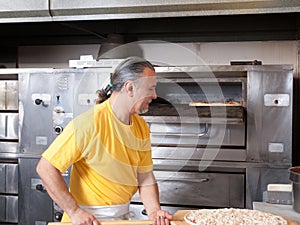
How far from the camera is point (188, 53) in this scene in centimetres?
312

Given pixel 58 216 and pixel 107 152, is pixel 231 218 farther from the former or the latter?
pixel 58 216

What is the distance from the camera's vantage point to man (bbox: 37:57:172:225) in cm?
159

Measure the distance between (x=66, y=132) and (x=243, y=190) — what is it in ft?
4.39

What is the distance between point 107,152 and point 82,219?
0.97 ft

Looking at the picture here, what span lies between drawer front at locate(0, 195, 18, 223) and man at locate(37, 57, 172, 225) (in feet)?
4.23

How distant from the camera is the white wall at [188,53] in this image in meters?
2.97

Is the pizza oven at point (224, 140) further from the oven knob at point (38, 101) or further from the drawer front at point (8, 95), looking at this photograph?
the drawer front at point (8, 95)

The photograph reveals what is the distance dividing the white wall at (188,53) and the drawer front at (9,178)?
3.09 feet

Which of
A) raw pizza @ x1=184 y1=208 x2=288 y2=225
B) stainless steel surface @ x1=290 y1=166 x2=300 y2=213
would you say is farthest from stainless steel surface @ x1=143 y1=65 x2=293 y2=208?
raw pizza @ x1=184 y1=208 x2=288 y2=225

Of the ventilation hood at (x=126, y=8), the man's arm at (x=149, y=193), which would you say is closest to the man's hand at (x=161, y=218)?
the man's arm at (x=149, y=193)

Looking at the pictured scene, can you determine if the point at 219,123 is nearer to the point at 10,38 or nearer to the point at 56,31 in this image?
the point at 56,31

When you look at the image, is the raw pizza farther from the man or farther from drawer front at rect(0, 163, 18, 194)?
drawer front at rect(0, 163, 18, 194)

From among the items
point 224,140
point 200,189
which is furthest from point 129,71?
point 200,189

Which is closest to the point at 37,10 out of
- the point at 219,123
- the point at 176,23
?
the point at 176,23
